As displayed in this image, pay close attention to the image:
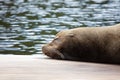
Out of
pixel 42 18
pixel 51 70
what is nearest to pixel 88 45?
pixel 51 70

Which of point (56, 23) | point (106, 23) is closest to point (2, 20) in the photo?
point (56, 23)

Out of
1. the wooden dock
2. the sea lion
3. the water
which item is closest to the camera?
the wooden dock

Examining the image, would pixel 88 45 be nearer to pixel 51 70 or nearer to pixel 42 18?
pixel 51 70

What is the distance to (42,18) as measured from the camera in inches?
602

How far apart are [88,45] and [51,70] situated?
911 millimetres

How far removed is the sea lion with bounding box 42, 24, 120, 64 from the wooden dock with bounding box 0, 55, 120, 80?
1.26 feet

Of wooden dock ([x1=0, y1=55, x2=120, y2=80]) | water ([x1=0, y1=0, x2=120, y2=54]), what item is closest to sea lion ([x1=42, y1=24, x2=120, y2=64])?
wooden dock ([x1=0, y1=55, x2=120, y2=80])

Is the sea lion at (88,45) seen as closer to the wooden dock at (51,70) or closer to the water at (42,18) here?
the wooden dock at (51,70)

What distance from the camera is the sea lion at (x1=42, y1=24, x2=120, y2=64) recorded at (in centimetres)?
411

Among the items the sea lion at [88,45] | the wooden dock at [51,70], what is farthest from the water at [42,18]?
the wooden dock at [51,70]

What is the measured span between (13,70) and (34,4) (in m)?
15.1

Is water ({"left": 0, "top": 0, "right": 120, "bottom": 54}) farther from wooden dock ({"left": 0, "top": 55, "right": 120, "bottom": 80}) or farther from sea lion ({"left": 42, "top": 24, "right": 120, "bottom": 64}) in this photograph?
wooden dock ({"left": 0, "top": 55, "right": 120, "bottom": 80})

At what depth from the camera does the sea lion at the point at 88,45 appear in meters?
4.11

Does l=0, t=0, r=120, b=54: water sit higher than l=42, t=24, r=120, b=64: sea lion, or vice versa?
l=42, t=24, r=120, b=64: sea lion
